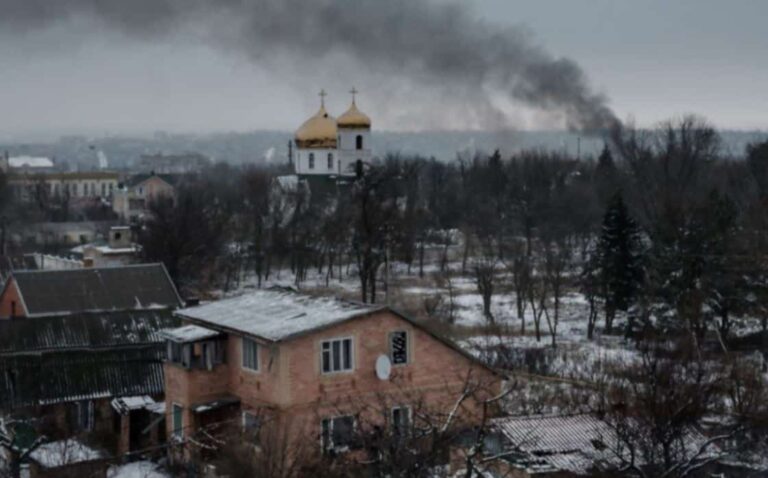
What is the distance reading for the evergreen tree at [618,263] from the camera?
29172 mm

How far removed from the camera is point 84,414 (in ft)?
59.9

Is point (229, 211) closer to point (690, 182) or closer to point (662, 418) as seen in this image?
point (690, 182)

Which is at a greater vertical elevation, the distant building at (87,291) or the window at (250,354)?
the window at (250,354)

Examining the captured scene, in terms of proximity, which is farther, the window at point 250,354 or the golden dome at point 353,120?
the golden dome at point 353,120

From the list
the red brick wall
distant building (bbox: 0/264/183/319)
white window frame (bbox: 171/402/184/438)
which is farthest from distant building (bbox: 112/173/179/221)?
the red brick wall

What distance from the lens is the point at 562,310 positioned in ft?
105

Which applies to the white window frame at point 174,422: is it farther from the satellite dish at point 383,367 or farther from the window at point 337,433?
the satellite dish at point 383,367

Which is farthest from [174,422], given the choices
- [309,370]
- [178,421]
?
[309,370]

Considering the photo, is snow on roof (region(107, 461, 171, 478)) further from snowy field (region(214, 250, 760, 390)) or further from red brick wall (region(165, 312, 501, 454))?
snowy field (region(214, 250, 760, 390))

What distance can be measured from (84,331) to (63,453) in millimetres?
6383

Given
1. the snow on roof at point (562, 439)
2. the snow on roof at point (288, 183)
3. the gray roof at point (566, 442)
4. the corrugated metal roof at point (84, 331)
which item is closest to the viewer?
the gray roof at point (566, 442)

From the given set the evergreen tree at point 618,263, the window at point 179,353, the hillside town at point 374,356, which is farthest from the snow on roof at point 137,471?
the evergreen tree at point 618,263

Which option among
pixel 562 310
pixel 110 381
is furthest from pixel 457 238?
pixel 110 381

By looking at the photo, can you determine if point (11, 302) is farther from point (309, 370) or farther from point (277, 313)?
point (309, 370)
